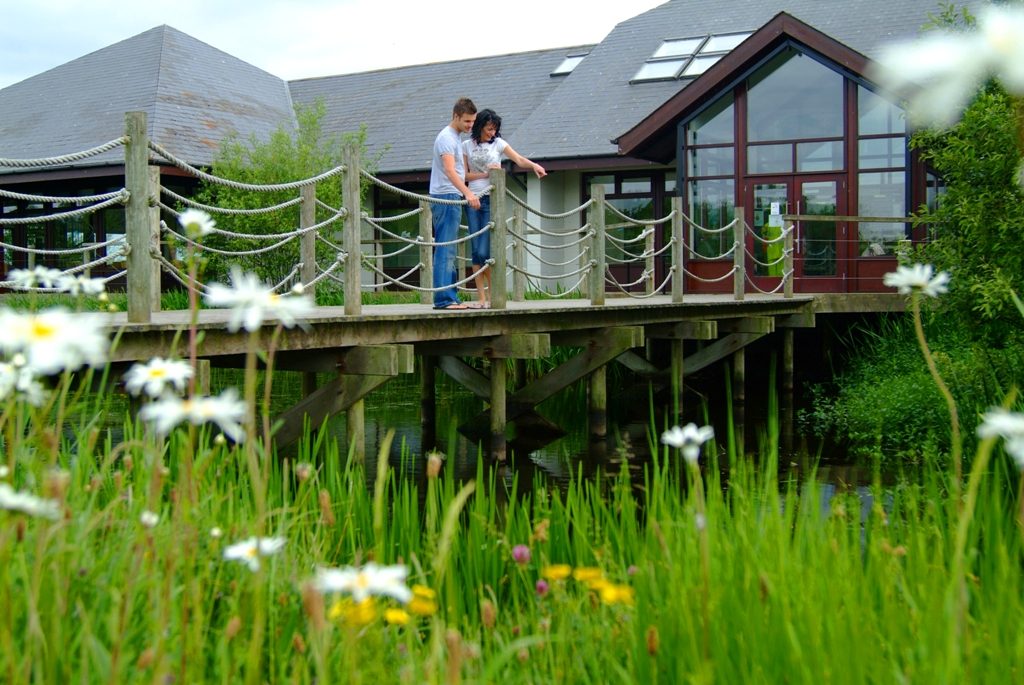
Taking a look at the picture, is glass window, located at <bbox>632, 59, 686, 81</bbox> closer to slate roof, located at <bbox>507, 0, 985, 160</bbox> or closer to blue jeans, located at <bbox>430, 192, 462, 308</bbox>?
slate roof, located at <bbox>507, 0, 985, 160</bbox>

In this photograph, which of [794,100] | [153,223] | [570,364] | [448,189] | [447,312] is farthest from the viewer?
[794,100]

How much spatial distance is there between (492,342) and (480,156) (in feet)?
5.49

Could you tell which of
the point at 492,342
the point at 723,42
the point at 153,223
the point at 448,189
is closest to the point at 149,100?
the point at 723,42

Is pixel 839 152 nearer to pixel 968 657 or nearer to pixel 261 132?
pixel 261 132

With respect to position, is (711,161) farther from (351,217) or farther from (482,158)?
(351,217)

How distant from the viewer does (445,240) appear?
9.03 meters

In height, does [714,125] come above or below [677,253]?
above

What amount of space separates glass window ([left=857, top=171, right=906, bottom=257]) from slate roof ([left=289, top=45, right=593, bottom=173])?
7.12m

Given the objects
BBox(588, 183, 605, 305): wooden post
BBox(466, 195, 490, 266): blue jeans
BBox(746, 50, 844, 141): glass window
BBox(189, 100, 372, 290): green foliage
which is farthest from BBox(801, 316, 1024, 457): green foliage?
BBox(189, 100, 372, 290): green foliage

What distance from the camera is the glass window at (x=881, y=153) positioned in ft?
59.1

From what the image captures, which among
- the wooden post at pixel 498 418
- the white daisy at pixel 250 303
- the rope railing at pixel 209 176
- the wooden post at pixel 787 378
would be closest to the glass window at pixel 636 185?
the wooden post at pixel 787 378

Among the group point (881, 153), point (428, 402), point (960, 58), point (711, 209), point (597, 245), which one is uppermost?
point (881, 153)

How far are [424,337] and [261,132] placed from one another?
17.5m

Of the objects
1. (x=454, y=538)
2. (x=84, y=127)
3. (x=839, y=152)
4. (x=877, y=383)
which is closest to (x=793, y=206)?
(x=839, y=152)
